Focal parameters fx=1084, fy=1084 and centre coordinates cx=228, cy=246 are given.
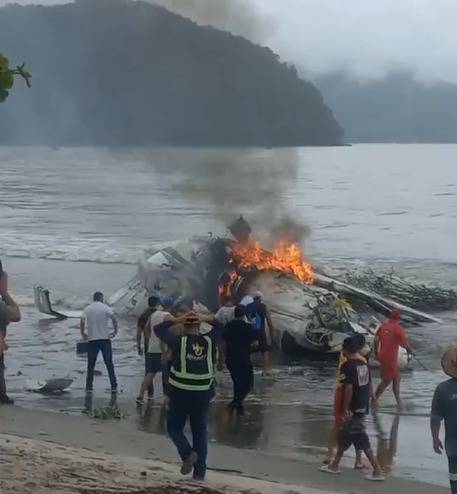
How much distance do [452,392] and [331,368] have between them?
7.81 m

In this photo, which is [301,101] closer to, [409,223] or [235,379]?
[235,379]

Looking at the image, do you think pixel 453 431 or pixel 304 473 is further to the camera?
pixel 304 473

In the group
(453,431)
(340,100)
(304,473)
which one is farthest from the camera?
(340,100)

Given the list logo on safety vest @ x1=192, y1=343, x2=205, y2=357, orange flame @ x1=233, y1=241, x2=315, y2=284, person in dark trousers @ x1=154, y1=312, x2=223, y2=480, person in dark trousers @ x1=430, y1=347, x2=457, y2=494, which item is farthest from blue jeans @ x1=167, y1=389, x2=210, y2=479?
orange flame @ x1=233, y1=241, x2=315, y2=284

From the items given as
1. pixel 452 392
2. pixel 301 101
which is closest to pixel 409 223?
pixel 301 101

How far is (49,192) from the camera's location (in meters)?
72.1

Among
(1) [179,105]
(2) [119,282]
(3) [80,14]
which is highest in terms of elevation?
(3) [80,14]

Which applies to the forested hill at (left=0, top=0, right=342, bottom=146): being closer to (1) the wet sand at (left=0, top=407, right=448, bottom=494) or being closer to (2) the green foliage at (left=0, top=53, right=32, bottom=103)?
(1) the wet sand at (left=0, top=407, right=448, bottom=494)

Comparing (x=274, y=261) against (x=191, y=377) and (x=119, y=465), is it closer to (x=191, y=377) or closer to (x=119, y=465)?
(x=119, y=465)

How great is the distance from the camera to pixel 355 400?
922 centimetres

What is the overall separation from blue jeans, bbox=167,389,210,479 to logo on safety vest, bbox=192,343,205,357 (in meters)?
0.31

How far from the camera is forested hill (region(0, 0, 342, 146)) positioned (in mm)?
25656

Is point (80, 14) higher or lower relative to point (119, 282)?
higher

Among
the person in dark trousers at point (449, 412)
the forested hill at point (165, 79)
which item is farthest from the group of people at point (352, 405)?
the forested hill at point (165, 79)
